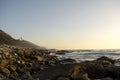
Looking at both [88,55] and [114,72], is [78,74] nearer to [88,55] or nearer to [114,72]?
[114,72]

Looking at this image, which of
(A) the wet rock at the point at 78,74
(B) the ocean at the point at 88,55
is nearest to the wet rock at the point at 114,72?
(A) the wet rock at the point at 78,74

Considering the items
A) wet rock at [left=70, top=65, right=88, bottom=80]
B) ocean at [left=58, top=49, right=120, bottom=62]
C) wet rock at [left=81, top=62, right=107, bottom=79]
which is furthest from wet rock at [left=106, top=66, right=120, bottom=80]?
ocean at [left=58, top=49, right=120, bottom=62]

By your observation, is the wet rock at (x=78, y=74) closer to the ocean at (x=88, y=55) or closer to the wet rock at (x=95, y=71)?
the wet rock at (x=95, y=71)

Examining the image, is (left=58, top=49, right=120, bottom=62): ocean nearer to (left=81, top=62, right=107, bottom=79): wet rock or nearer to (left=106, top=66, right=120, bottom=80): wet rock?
(left=81, top=62, right=107, bottom=79): wet rock

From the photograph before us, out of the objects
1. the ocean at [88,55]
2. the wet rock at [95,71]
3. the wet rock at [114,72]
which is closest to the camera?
the wet rock at [114,72]

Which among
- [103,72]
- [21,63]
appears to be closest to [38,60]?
[21,63]

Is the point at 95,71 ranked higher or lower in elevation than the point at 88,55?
lower

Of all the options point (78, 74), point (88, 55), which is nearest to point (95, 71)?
point (78, 74)

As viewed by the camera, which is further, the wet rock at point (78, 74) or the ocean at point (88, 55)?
the ocean at point (88, 55)

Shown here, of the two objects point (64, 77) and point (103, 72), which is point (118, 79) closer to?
point (103, 72)

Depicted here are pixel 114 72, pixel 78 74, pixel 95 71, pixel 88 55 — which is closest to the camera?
pixel 78 74

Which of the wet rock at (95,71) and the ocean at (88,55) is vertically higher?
the ocean at (88,55)

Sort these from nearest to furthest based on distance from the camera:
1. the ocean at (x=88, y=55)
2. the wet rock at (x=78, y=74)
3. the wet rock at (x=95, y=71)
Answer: the wet rock at (x=78, y=74)
the wet rock at (x=95, y=71)
the ocean at (x=88, y=55)

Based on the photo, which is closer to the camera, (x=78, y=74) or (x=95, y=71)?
(x=78, y=74)
